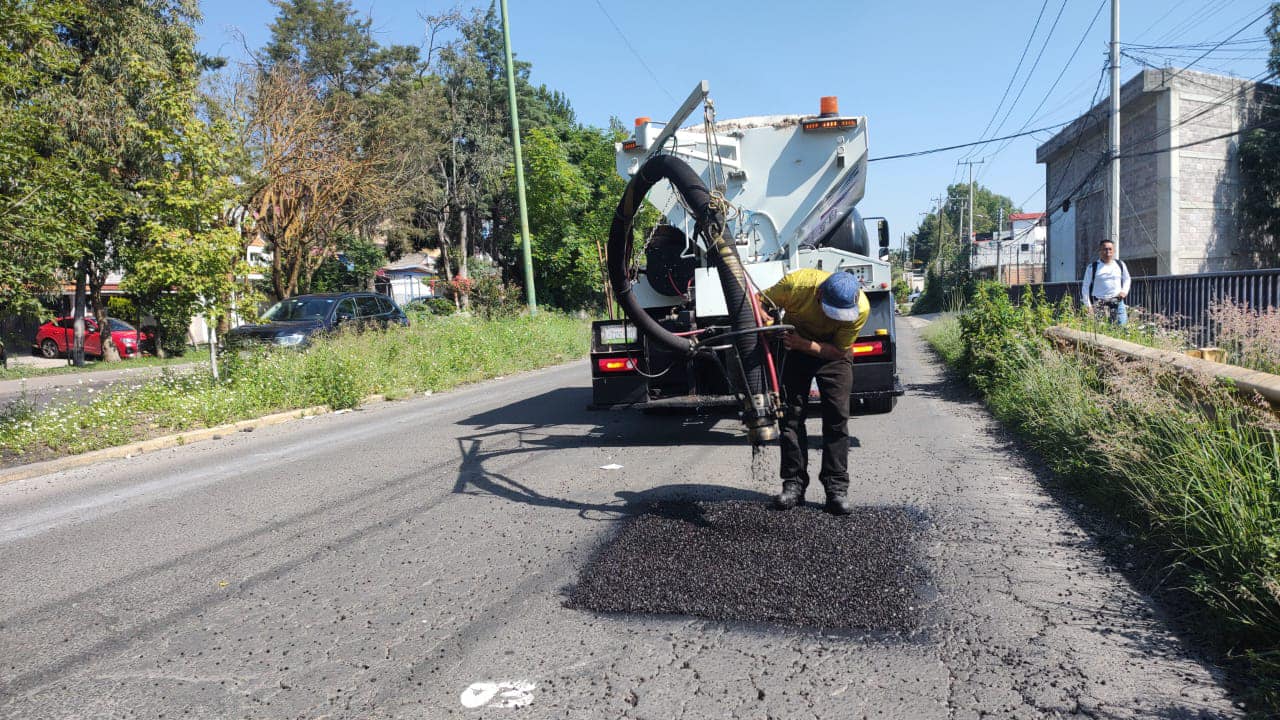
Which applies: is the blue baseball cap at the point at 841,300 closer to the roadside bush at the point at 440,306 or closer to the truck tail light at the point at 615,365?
the truck tail light at the point at 615,365

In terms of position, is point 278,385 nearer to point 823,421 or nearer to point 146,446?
point 146,446

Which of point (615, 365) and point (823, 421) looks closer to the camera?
point (823, 421)

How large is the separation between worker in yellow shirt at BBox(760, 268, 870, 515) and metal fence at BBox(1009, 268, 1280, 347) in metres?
4.31

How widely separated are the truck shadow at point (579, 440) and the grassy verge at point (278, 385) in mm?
2785

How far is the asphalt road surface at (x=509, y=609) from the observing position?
2.86 metres

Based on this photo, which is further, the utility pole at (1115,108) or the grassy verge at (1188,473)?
the utility pole at (1115,108)

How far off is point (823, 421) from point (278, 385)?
28.5 ft

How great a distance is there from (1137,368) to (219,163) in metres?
10.7

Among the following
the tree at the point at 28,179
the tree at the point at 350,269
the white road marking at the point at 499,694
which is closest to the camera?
the white road marking at the point at 499,694

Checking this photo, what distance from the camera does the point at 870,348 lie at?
22.7 feet

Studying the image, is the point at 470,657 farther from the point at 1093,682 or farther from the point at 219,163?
the point at 219,163

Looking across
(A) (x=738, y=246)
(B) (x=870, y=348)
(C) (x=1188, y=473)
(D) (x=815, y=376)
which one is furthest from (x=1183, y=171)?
(D) (x=815, y=376)

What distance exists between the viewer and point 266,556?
4.61 m

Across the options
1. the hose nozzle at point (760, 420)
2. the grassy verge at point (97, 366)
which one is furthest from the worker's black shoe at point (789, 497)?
the grassy verge at point (97, 366)
